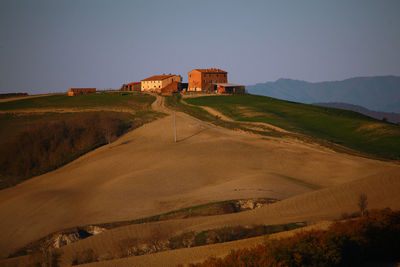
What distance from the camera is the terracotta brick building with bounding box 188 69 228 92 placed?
117 metres

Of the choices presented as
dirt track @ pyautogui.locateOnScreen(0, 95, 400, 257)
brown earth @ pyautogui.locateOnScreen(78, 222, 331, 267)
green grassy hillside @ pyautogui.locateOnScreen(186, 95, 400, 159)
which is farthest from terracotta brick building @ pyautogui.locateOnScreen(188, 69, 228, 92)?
brown earth @ pyautogui.locateOnScreen(78, 222, 331, 267)

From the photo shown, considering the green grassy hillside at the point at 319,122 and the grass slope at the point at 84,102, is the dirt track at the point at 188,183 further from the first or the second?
the grass slope at the point at 84,102

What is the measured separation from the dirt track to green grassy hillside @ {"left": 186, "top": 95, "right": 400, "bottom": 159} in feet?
27.1

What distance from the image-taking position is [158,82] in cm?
12125

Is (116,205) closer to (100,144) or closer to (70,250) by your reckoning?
(70,250)

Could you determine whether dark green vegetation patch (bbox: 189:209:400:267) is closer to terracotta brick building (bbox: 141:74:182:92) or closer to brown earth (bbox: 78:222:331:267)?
brown earth (bbox: 78:222:331:267)

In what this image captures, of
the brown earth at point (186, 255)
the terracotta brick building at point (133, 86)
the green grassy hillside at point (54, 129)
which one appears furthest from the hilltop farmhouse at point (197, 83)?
the brown earth at point (186, 255)

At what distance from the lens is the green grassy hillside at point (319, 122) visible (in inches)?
2081

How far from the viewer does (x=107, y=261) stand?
19.5m

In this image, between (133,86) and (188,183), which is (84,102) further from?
(188,183)

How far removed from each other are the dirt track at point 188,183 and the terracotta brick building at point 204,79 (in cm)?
6085

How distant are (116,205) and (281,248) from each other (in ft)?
61.8

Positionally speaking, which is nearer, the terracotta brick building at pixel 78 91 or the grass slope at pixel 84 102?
the grass slope at pixel 84 102

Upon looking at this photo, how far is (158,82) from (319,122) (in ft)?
209
